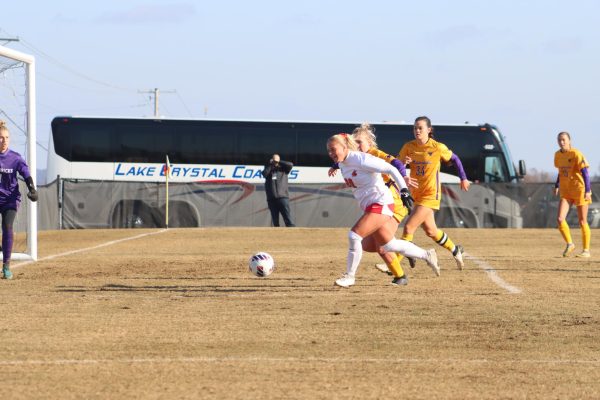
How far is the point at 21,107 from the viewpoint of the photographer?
1694cm

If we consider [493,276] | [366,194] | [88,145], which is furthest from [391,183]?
[88,145]

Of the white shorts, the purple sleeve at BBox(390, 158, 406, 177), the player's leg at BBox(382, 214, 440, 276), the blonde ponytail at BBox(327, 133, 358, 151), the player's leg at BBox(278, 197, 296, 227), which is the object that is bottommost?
the player's leg at BBox(278, 197, 296, 227)

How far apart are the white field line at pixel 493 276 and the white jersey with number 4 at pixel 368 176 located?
161cm

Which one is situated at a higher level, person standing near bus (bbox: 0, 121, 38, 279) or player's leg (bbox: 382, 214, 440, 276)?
person standing near bus (bbox: 0, 121, 38, 279)

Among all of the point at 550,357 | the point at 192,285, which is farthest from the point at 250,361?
the point at 192,285

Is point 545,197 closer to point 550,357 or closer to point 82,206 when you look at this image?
point 82,206

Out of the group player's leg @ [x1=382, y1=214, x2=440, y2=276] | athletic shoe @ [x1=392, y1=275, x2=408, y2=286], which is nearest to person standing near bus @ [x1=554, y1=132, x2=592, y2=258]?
player's leg @ [x1=382, y1=214, x2=440, y2=276]

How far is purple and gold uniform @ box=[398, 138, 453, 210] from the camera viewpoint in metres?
14.0

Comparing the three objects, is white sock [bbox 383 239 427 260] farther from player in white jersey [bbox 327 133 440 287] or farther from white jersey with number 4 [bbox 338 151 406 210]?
white jersey with number 4 [bbox 338 151 406 210]

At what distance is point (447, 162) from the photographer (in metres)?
14.3

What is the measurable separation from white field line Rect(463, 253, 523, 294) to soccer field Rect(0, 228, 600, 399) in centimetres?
3

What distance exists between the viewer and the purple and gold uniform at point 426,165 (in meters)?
14.0

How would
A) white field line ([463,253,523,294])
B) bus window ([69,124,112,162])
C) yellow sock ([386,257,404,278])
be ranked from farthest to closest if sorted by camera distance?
bus window ([69,124,112,162]), yellow sock ([386,257,404,278]), white field line ([463,253,523,294])

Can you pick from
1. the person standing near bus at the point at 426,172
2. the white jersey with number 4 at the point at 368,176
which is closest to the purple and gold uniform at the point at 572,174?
the person standing near bus at the point at 426,172
